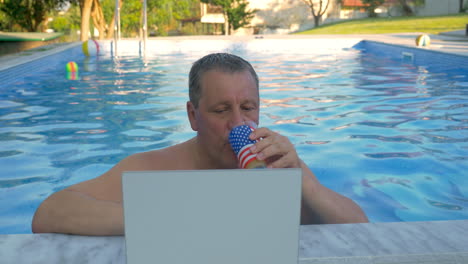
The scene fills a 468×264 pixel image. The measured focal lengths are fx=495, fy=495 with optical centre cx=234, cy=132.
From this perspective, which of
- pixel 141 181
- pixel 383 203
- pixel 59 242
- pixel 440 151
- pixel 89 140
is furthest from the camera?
pixel 89 140

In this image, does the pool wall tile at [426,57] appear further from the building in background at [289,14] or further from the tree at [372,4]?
the building in background at [289,14]

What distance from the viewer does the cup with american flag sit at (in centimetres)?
Answer: 136

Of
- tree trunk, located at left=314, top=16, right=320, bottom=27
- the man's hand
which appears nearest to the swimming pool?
the man's hand

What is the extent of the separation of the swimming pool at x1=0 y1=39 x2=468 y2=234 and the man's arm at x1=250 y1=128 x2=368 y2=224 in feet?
5.42

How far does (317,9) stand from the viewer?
4281 cm

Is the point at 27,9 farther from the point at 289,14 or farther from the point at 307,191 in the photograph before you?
the point at 307,191

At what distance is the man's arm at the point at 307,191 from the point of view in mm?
1402

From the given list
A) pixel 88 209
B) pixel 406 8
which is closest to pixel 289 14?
pixel 406 8

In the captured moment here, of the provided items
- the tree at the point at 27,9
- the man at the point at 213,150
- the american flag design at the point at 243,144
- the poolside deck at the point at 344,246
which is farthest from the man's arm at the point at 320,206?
the tree at the point at 27,9

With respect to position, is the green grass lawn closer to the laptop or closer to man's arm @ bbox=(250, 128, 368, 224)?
man's arm @ bbox=(250, 128, 368, 224)

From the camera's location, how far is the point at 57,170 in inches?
181

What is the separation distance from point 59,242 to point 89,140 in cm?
389

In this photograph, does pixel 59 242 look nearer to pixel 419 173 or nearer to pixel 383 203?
pixel 383 203

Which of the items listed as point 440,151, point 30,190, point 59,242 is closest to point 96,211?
point 59,242
